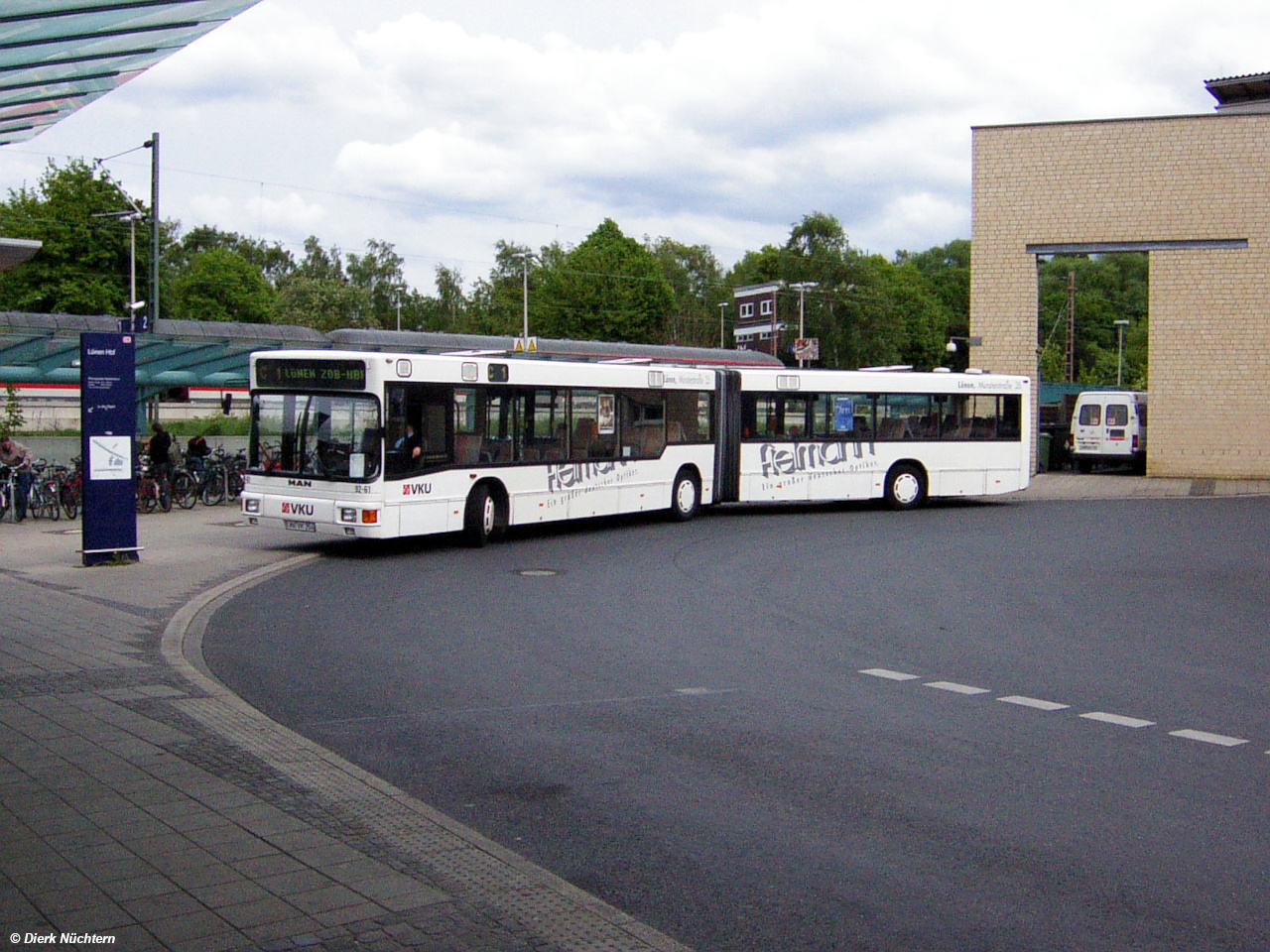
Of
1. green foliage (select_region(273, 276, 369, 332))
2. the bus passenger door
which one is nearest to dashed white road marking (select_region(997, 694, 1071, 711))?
the bus passenger door

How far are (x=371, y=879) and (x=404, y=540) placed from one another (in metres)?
14.7

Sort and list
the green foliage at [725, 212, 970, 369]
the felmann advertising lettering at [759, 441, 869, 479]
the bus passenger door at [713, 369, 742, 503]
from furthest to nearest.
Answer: the green foliage at [725, 212, 970, 369] → the felmann advertising lettering at [759, 441, 869, 479] → the bus passenger door at [713, 369, 742, 503]

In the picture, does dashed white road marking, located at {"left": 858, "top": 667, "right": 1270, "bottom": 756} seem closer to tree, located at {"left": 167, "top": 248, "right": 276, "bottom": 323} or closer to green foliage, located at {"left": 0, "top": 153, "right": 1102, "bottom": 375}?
green foliage, located at {"left": 0, "top": 153, "right": 1102, "bottom": 375}

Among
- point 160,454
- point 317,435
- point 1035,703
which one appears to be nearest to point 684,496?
point 317,435

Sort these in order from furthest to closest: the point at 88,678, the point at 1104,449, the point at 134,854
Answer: the point at 1104,449, the point at 88,678, the point at 134,854

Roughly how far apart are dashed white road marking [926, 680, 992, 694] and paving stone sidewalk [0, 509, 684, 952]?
4299 mm

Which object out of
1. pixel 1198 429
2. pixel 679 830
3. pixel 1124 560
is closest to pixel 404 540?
pixel 1124 560

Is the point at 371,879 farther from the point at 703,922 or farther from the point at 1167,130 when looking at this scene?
the point at 1167,130

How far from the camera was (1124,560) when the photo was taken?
17.2 metres

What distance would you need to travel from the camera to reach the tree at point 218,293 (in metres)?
88.4

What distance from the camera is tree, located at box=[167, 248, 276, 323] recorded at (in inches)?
3482

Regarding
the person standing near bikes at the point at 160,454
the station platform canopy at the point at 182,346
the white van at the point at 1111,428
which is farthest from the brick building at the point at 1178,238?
the person standing near bikes at the point at 160,454

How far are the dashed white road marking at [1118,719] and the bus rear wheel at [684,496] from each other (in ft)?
47.2

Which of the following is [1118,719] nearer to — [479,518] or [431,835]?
[431,835]
